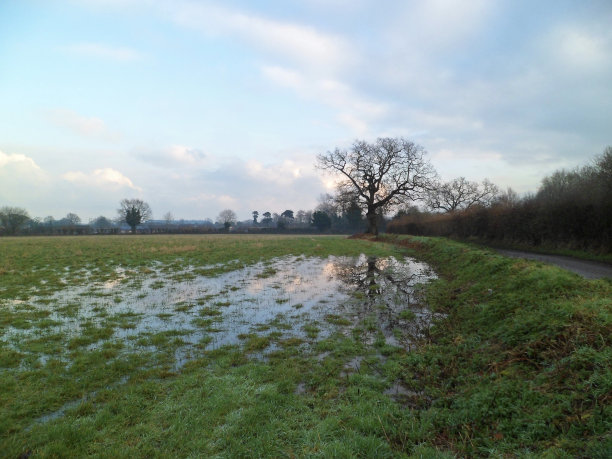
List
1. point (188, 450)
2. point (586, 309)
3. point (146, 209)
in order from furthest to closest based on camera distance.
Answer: point (146, 209)
point (586, 309)
point (188, 450)

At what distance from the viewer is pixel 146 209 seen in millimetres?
97938

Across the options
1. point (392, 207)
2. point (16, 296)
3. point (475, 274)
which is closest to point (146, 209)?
point (392, 207)

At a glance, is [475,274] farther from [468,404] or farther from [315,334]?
[468,404]

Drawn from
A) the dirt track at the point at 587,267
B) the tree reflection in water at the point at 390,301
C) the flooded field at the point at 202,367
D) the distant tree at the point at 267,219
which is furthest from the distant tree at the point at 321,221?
the flooded field at the point at 202,367

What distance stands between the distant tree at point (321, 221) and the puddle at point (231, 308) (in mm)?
82536

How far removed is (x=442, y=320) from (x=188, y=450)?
22.3ft

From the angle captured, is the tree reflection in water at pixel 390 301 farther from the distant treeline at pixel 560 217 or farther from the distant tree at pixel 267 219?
the distant tree at pixel 267 219

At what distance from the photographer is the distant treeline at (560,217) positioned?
616 inches

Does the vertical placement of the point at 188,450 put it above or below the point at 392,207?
below

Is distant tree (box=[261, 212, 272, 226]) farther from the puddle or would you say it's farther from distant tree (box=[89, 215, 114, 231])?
the puddle

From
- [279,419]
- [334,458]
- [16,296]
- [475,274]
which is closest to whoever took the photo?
[334,458]

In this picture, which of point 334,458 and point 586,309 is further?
point 586,309

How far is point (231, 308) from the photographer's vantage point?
948cm

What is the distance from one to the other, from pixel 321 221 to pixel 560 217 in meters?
80.6
